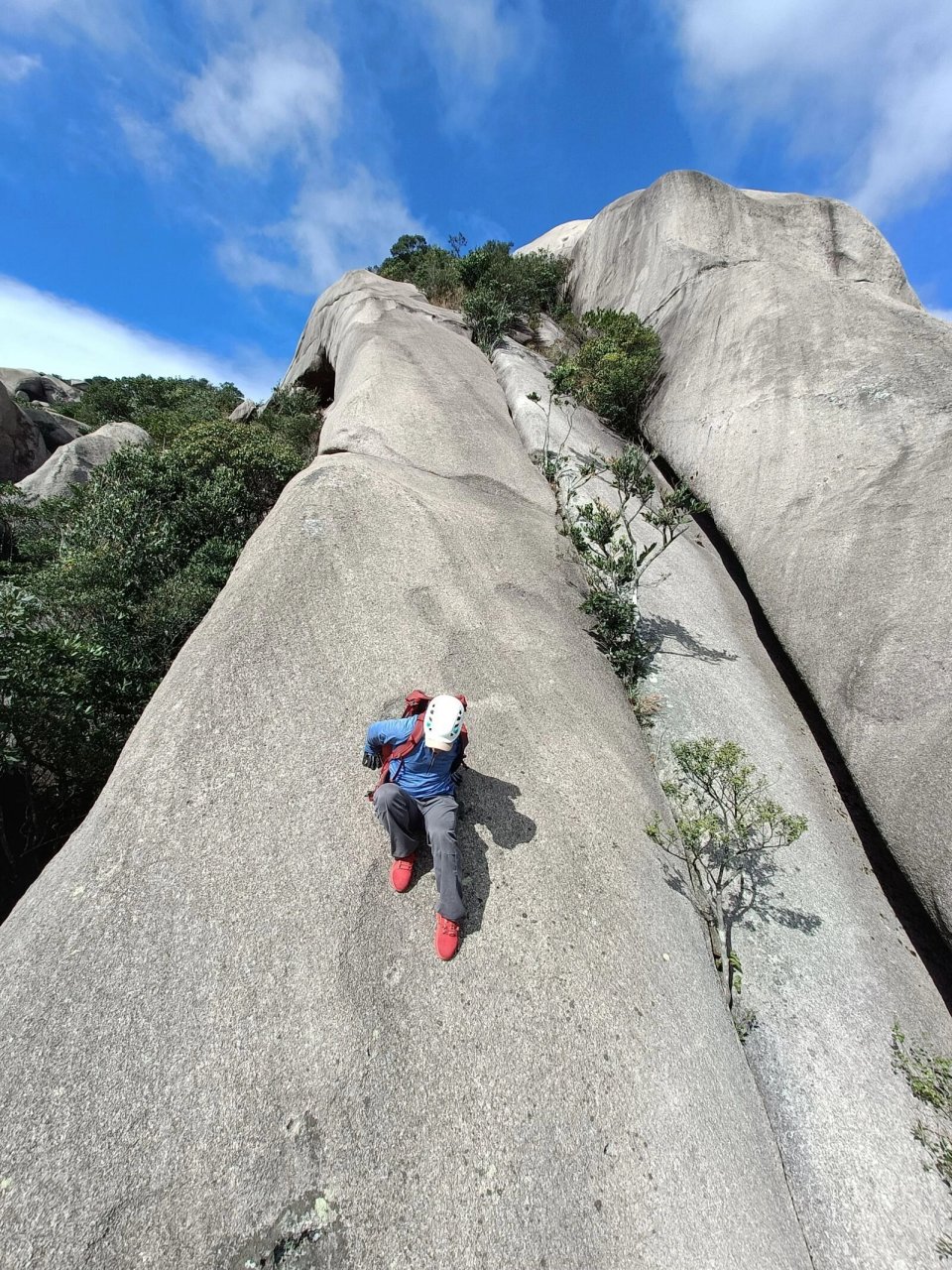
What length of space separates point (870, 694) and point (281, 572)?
7.84m

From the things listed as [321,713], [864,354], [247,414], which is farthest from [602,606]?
[247,414]

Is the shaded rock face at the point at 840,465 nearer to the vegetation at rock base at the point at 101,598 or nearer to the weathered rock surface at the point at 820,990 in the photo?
the weathered rock surface at the point at 820,990

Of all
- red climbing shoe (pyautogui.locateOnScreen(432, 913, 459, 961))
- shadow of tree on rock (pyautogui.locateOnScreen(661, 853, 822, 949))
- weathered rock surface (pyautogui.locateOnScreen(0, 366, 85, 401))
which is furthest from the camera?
weathered rock surface (pyautogui.locateOnScreen(0, 366, 85, 401))

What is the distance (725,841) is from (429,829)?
284 cm

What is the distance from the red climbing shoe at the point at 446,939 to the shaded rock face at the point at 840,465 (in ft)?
17.3

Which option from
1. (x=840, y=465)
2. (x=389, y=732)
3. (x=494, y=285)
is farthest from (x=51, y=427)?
(x=840, y=465)

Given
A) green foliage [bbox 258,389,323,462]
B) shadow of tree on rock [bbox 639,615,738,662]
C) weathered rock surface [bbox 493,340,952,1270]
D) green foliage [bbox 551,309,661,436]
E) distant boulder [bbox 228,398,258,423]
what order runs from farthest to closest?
distant boulder [bbox 228,398,258,423], green foliage [bbox 258,389,323,462], green foliage [bbox 551,309,661,436], shadow of tree on rock [bbox 639,615,738,662], weathered rock surface [bbox 493,340,952,1270]

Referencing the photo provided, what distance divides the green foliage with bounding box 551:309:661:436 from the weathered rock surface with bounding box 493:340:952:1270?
25.9 ft

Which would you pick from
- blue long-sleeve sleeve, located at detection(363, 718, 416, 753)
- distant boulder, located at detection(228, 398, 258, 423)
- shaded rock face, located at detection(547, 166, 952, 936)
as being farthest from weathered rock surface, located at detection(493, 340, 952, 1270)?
distant boulder, located at detection(228, 398, 258, 423)

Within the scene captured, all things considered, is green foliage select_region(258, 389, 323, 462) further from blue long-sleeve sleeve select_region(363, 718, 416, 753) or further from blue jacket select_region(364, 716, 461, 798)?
blue jacket select_region(364, 716, 461, 798)

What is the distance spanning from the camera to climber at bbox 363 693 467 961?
4121mm

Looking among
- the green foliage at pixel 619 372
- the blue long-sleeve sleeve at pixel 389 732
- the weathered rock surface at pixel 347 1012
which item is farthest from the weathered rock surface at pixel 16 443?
the blue long-sleeve sleeve at pixel 389 732

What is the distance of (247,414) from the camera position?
2600 cm

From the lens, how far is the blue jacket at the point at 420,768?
450cm
